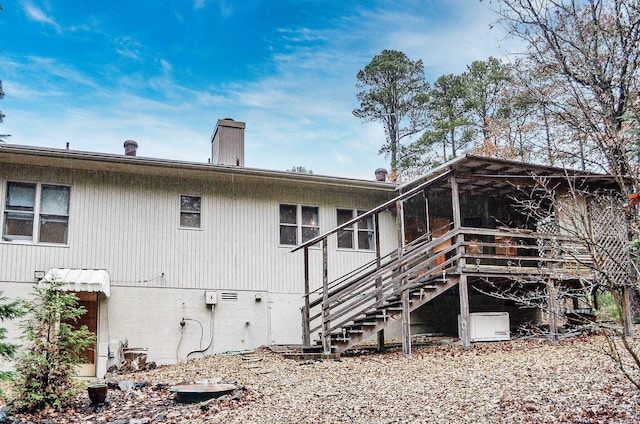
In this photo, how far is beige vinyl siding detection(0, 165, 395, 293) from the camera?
12.2 metres

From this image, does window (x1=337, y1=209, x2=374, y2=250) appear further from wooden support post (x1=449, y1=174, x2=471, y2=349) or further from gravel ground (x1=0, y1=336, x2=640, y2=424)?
gravel ground (x1=0, y1=336, x2=640, y2=424)

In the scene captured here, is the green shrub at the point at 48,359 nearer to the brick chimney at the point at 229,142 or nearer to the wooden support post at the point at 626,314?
the brick chimney at the point at 229,142

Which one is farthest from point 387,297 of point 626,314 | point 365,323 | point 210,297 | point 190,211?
point 626,314

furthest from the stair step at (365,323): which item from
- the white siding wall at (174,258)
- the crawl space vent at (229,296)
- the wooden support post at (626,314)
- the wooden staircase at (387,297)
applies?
the wooden support post at (626,314)

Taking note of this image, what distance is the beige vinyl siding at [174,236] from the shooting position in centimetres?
1220

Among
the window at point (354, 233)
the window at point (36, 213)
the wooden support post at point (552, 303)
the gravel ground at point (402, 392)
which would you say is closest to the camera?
the wooden support post at point (552, 303)

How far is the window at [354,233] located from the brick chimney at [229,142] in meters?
3.06

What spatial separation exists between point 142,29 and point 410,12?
9.32 meters

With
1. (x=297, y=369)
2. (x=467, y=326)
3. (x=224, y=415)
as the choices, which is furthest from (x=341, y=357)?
(x=224, y=415)

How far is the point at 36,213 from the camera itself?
1203cm

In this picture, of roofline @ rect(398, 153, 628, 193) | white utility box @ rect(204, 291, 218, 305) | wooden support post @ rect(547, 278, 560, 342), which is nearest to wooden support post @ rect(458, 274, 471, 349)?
wooden support post @ rect(547, 278, 560, 342)

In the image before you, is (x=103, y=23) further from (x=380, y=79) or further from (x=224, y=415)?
(x=224, y=415)

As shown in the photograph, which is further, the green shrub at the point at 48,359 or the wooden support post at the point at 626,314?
the wooden support post at the point at 626,314

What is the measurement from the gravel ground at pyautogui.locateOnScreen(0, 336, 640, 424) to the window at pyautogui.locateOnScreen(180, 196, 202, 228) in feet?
12.5
